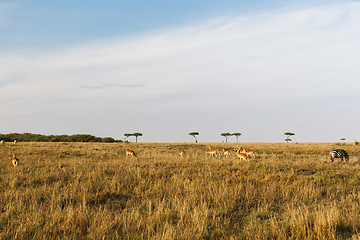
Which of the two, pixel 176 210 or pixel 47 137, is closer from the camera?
pixel 176 210

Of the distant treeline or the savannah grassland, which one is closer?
the savannah grassland

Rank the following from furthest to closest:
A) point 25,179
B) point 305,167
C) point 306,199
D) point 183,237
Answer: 1. point 305,167
2. point 25,179
3. point 306,199
4. point 183,237

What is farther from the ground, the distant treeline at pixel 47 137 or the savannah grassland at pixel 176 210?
the distant treeline at pixel 47 137

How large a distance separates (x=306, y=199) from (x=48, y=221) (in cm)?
737

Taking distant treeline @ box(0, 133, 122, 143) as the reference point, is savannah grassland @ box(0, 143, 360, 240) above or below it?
below

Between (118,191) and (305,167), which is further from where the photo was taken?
→ (305,167)

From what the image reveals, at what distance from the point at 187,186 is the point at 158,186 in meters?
1.05

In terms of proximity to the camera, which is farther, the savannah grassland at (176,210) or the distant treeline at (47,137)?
the distant treeline at (47,137)

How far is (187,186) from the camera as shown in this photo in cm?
921

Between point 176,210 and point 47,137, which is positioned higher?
point 47,137

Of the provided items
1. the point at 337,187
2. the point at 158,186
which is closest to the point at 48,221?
the point at 158,186

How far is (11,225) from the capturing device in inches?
215

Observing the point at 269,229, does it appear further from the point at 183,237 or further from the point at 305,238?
the point at 183,237

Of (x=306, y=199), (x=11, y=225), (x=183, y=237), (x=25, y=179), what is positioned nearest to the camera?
(x=183, y=237)
